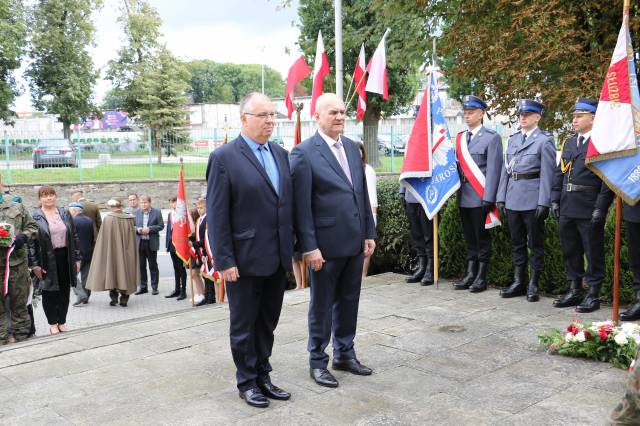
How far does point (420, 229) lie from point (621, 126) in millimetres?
3140

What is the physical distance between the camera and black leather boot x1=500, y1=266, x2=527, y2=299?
729 cm

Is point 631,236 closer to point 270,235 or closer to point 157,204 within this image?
point 270,235

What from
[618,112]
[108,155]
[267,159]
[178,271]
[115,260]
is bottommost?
[178,271]

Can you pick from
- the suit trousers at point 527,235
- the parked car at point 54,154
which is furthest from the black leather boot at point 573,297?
the parked car at point 54,154

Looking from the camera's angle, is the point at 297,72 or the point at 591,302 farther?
the point at 297,72

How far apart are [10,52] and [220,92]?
78109 millimetres

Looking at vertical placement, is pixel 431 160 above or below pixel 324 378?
above

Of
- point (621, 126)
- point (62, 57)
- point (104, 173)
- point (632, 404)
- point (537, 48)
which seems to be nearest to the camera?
point (632, 404)

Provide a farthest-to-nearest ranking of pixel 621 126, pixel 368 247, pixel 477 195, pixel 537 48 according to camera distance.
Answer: pixel 537 48 → pixel 477 195 → pixel 621 126 → pixel 368 247

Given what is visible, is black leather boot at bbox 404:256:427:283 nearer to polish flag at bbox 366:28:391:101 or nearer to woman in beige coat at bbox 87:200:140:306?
polish flag at bbox 366:28:391:101

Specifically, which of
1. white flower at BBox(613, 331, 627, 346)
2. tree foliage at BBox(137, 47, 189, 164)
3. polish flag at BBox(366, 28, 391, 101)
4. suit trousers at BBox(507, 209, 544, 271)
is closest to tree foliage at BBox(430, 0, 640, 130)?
polish flag at BBox(366, 28, 391, 101)

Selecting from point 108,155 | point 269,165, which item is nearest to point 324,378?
point 269,165

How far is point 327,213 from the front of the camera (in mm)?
4680

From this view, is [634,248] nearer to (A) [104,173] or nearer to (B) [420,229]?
(B) [420,229]
